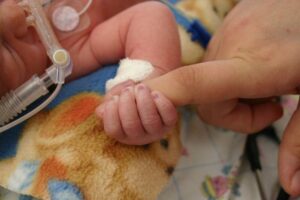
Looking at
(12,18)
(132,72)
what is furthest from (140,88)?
(12,18)

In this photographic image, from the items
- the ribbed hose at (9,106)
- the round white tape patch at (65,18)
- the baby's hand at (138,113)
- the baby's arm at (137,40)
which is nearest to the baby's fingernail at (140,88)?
the baby's hand at (138,113)

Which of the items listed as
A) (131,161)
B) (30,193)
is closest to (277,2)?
(131,161)

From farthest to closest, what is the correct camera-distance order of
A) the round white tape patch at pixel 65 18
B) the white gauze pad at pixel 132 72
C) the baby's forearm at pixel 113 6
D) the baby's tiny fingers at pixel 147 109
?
the baby's forearm at pixel 113 6 → the round white tape patch at pixel 65 18 → the white gauze pad at pixel 132 72 → the baby's tiny fingers at pixel 147 109

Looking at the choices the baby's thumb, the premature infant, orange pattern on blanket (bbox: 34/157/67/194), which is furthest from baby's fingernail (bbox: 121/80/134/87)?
the baby's thumb

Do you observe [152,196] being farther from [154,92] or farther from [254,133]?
[254,133]

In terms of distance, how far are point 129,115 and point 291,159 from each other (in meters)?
0.31

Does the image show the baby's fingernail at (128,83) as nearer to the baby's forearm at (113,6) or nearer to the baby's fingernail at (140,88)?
the baby's fingernail at (140,88)

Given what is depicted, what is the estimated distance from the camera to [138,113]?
0.69 metres

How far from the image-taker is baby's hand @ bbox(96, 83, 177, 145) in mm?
683

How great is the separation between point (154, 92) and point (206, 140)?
32 centimetres

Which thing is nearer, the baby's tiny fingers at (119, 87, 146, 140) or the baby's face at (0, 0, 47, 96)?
the baby's tiny fingers at (119, 87, 146, 140)

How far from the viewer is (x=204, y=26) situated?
1.04m

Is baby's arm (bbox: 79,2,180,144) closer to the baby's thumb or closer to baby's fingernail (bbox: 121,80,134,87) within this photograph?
baby's fingernail (bbox: 121,80,134,87)

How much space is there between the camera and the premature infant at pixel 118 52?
0.69 metres
